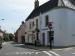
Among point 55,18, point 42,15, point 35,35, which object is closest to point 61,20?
point 55,18

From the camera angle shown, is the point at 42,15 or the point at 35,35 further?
the point at 35,35

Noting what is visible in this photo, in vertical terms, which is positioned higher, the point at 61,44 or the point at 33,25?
the point at 33,25

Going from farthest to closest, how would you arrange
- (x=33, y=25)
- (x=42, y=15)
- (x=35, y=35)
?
(x=33, y=25) → (x=35, y=35) → (x=42, y=15)

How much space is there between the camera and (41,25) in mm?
47344

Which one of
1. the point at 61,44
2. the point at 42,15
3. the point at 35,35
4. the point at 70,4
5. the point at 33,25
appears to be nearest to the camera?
the point at 61,44

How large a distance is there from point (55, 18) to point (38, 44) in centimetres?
907

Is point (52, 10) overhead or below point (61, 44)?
overhead

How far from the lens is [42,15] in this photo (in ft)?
155

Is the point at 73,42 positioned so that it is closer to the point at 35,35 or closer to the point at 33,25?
the point at 35,35

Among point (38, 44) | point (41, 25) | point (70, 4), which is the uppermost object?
point (70, 4)

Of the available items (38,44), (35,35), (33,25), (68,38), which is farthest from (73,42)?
(33,25)

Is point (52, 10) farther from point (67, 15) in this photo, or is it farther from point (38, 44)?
point (38, 44)

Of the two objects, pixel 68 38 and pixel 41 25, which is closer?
pixel 68 38

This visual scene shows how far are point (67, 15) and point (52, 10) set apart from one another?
2743 mm
